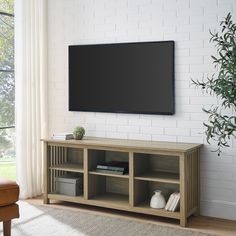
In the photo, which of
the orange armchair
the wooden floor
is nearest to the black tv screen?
the wooden floor

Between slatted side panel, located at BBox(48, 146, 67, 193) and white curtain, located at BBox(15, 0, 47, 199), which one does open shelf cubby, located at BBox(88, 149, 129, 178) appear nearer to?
slatted side panel, located at BBox(48, 146, 67, 193)

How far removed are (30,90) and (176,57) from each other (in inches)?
68.0

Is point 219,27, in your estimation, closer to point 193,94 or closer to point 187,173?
point 193,94

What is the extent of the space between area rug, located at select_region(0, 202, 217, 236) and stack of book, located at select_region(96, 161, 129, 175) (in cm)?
45

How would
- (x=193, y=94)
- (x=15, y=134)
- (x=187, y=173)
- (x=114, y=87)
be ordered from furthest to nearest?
(x=15, y=134)
(x=114, y=87)
(x=193, y=94)
(x=187, y=173)

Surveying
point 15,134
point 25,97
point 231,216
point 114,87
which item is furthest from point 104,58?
point 231,216

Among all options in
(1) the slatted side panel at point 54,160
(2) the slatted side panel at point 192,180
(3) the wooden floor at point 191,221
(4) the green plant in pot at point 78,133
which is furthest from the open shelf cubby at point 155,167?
(1) the slatted side panel at point 54,160

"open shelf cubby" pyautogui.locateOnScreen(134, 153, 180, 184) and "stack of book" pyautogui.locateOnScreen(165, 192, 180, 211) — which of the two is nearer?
"stack of book" pyautogui.locateOnScreen(165, 192, 180, 211)

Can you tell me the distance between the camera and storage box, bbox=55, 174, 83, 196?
459 cm

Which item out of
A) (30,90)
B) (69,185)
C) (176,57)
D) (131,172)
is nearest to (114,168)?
(131,172)

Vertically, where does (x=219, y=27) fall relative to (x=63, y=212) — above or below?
above

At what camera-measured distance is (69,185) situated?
15.2 ft

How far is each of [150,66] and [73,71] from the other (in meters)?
0.98

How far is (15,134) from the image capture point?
197 inches
